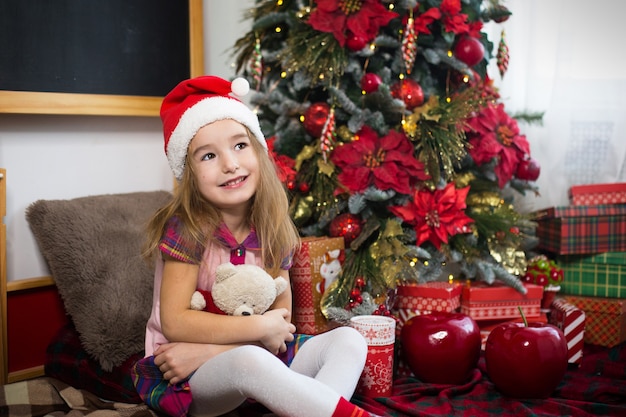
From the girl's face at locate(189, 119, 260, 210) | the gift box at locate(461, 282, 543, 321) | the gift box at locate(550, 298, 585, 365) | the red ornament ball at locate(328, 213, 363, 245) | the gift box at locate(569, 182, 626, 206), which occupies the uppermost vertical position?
the girl's face at locate(189, 119, 260, 210)

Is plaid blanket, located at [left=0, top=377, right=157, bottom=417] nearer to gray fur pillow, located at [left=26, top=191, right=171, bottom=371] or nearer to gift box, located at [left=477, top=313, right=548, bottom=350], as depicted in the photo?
gray fur pillow, located at [left=26, top=191, right=171, bottom=371]

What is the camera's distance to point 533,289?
1847mm

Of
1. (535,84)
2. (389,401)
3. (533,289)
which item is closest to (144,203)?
(389,401)

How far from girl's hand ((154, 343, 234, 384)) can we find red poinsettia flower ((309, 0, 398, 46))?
91 centimetres

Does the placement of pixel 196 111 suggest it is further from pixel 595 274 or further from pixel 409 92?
pixel 595 274

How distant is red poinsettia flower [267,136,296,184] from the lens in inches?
70.2

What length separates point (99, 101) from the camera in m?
1.94

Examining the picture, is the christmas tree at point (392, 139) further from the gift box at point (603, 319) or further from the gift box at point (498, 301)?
the gift box at point (603, 319)

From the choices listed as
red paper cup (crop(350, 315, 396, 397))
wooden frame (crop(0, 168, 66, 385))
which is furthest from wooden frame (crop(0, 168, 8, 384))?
red paper cup (crop(350, 315, 396, 397))

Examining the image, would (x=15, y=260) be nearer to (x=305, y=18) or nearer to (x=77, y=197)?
(x=77, y=197)

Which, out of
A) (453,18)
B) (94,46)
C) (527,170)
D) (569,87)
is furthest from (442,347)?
(94,46)

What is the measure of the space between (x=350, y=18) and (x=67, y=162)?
980 mm

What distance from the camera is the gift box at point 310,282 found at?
1651 mm

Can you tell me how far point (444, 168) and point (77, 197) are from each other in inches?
44.0
